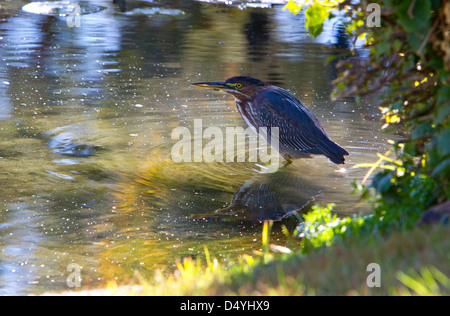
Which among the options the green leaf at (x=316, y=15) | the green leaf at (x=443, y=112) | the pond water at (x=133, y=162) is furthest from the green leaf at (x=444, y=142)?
the pond water at (x=133, y=162)

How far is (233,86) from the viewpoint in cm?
780

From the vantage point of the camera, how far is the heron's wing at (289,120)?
7.53 m

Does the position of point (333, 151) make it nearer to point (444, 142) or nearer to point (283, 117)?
point (283, 117)

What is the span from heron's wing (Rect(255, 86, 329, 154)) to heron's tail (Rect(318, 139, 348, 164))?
0.14m

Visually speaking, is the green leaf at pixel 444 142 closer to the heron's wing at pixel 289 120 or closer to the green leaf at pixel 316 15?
the green leaf at pixel 316 15

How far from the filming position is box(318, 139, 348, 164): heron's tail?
284 inches

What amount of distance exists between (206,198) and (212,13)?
54.9 ft

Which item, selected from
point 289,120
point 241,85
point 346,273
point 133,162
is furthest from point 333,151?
point 346,273

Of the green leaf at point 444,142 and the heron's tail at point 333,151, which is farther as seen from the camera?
the heron's tail at point 333,151

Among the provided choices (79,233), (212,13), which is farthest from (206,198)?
(212,13)

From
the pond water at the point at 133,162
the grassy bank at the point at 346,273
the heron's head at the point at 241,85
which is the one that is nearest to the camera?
the grassy bank at the point at 346,273

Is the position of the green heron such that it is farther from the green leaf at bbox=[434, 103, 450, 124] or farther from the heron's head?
the green leaf at bbox=[434, 103, 450, 124]

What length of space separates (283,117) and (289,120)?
80 mm

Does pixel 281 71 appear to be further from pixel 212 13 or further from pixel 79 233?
pixel 212 13
